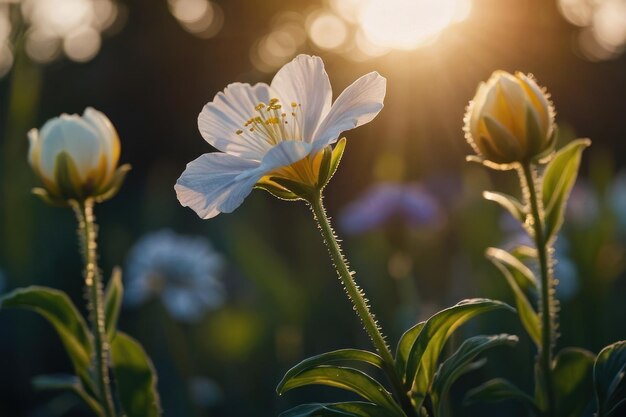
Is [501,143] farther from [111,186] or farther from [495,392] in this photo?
[111,186]

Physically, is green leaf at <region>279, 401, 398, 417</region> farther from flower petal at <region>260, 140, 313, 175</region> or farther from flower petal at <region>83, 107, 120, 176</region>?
flower petal at <region>83, 107, 120, 176</region>

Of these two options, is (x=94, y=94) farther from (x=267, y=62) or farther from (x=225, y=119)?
(x=225, y=119)

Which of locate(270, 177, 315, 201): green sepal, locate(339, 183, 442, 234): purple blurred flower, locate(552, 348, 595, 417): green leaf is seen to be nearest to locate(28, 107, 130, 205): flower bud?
locate(270, 177, 315, 201): green sepal

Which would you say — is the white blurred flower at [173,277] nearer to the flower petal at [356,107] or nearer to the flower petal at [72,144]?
the flower petal at [72,144]

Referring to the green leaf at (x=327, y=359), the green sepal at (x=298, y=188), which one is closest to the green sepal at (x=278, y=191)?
the green sepal at (x=298, y=188)

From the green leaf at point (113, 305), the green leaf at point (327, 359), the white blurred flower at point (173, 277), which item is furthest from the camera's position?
the white blurred flower at point (173, 277)

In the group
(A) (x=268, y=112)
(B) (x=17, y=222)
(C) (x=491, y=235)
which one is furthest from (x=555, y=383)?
(B) (x=17, y=222)
